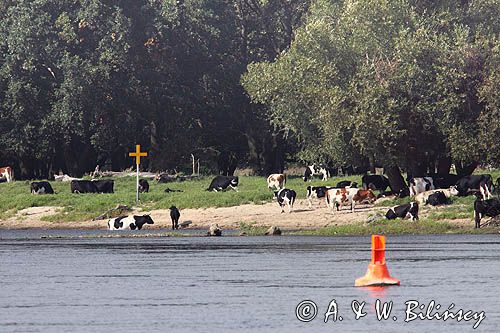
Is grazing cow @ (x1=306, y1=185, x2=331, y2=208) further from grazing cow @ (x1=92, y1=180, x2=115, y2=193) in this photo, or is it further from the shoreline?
grazing cow @ (x1=92, y1=180, x2=115, y2=193)

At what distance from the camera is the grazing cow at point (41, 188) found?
69812mm

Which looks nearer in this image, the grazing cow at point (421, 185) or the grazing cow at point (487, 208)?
the grazing cow at point (487, 208)

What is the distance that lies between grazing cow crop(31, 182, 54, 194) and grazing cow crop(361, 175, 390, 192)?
16.3 metres

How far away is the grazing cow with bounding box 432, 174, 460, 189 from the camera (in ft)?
196

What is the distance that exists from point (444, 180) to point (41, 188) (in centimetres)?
2106

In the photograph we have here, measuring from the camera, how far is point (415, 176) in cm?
6200

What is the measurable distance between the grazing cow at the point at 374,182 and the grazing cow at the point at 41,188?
53.6 ft

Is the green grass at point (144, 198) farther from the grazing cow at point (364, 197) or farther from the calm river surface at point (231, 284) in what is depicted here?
the calm river surface at point (231, 284)

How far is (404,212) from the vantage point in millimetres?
53938

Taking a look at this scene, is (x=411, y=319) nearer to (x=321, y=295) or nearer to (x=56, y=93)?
(x=321, y=295)

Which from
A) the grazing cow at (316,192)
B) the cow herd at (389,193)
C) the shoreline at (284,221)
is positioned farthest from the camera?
the grazing cow at (316,192)

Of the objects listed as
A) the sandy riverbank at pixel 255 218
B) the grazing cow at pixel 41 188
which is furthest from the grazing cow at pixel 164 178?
the sandy riverbank at pixel 255 218

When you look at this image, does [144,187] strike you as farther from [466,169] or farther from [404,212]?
[404,212]

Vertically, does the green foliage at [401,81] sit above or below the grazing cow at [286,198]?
above
